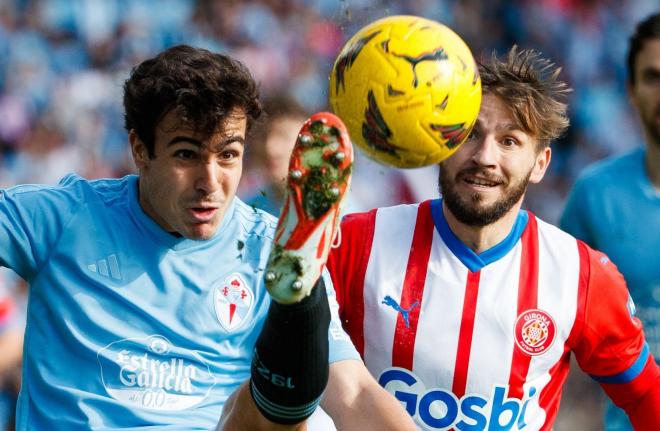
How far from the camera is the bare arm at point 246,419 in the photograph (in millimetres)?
2848

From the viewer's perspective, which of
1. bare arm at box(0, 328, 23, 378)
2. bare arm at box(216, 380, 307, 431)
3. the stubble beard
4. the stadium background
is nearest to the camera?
bare arm at box(216, 380, 307, 431)

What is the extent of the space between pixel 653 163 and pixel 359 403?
218 centimetres

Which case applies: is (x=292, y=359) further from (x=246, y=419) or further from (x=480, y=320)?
(x=480, y=320)

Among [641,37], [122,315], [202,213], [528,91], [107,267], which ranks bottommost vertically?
[122,315]

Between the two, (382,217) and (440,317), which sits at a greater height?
(382,217)

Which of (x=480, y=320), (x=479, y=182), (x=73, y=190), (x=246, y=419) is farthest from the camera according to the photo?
(x=480, y=320)

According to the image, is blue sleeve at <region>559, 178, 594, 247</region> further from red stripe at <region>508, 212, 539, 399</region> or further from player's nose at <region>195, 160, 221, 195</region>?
player's nose at <region>195, 160, 221, 195</region>

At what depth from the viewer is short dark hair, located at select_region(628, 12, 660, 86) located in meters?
4.76

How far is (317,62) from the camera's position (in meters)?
7.70

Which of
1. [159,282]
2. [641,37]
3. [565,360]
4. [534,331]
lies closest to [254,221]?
[159,282]

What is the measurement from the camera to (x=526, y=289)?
3844 millimetres

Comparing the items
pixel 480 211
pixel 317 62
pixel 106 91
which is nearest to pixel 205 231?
pixel 480 211

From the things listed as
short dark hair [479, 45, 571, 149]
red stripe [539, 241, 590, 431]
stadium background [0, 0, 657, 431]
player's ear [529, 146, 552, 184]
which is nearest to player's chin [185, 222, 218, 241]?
short dark hair [479, 45, 571, 149]

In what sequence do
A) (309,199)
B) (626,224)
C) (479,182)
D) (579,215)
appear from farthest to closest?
(579,215) → (626,224) → (479,182) → (309,199)
